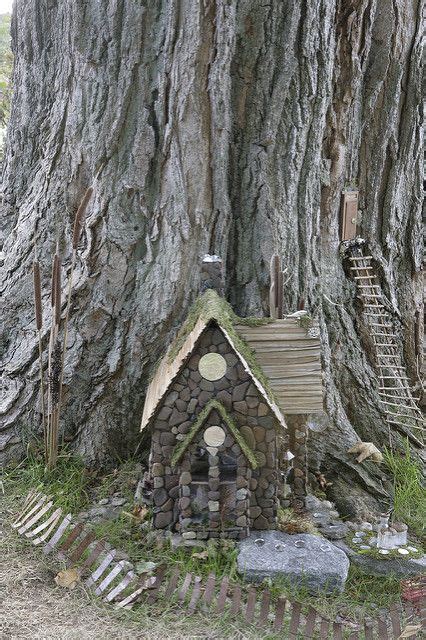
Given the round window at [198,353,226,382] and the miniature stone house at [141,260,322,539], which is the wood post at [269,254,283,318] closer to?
the miniature stone house at [141,260,322,539]

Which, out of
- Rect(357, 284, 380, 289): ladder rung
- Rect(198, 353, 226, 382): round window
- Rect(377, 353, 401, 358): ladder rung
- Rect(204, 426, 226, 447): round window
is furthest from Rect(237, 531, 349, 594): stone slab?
Rect(357, 284, 380, 289): ladder rung

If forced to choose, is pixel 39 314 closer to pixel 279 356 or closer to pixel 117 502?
pixel 117 502

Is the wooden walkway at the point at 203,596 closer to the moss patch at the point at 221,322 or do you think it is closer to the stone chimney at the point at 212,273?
the moss patch at the point at 221,322

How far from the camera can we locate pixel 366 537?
3748 millimetres

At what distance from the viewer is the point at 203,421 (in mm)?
3330

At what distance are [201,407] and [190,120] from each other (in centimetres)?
163

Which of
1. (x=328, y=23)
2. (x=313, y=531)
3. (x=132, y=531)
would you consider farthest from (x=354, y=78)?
(x=132, y=531)

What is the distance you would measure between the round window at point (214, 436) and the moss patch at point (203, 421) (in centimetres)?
5

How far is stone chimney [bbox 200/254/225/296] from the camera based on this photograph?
361 cm

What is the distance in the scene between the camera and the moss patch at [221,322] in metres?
3.32

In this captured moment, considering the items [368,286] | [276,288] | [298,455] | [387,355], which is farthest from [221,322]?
[387,355]

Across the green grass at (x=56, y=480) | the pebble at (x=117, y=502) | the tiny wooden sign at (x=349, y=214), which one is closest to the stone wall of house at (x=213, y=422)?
the pebble at (x=117, y=502)

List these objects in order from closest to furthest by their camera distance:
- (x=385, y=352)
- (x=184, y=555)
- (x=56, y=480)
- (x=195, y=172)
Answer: (x=184, y=555) → (x=195, y=172) → (x=56, y=480) → (x=385, y=352)

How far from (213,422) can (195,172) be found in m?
1.46
